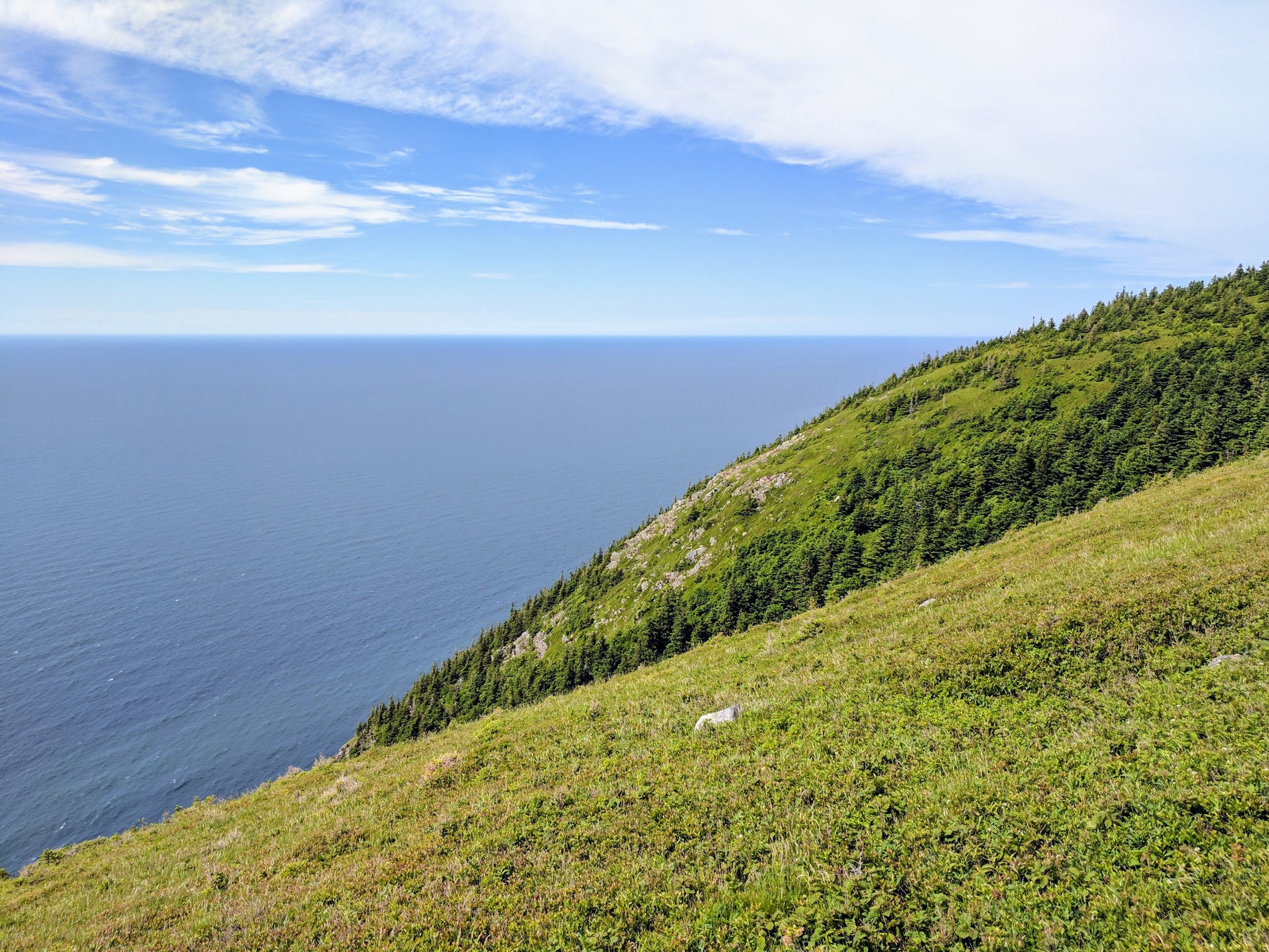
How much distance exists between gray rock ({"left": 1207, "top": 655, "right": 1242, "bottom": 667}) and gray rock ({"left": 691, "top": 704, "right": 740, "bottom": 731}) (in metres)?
11.6

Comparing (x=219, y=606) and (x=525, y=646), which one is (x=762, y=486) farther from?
(x=219, y=606)

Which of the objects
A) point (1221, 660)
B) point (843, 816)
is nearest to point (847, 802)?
point (843, 816)

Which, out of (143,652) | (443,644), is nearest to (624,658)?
(443,644)

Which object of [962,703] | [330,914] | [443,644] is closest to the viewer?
[330,914]

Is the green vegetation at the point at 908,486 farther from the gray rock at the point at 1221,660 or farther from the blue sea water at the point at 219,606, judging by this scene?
the gray rock at the point at 1221,660

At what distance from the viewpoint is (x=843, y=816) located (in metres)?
11.2

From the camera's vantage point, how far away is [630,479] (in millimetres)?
189625

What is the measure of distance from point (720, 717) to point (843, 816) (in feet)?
20.5

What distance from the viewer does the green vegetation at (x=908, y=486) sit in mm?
56156

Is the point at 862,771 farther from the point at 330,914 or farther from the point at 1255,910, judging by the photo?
the point at 330,914

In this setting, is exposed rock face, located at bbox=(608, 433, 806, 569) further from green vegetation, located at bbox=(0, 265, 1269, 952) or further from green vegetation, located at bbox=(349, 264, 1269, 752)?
green vegetation, located at bbox=(0, 265, 1269, 952)

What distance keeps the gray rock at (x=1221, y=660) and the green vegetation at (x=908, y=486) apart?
40248 mm

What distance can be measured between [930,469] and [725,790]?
240 ft

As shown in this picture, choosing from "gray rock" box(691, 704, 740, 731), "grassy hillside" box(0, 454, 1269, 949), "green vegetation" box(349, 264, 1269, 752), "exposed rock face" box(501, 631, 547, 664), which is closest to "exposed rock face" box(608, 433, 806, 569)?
"green vegetation" box(349, 264, 1269, 752)
